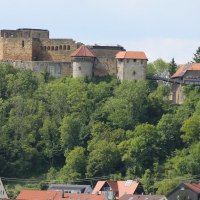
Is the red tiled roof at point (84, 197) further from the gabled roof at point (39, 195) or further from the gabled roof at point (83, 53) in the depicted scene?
the gabled roof at point (83, 53)

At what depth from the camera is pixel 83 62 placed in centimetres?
11850

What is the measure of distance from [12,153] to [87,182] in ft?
26.8

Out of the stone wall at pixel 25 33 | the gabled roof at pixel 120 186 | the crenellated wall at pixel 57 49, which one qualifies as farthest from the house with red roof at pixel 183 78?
the stone wall at pixel 25 33

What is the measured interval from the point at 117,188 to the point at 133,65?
16011 millimetres

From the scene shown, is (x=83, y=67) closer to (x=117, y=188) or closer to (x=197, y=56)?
(x=197, y=56)

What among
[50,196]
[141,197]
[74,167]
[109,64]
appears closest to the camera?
[141,197]

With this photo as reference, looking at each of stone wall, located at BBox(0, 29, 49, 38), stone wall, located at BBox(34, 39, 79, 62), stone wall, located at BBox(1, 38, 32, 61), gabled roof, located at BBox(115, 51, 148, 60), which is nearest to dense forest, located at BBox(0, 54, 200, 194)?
stone wall, located at BBox(1, 38, 32, 61)

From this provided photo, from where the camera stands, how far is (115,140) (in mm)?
111000

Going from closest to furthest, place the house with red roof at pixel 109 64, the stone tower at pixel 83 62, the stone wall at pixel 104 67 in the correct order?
1. the house with red roof at pixel 109 64
2. the stone tower at pixel 83 62
3. the stone wall at pixel 104 67

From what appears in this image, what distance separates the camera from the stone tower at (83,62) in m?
118

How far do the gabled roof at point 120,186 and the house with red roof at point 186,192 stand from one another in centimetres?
618

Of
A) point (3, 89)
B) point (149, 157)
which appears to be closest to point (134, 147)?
point (149, 157)

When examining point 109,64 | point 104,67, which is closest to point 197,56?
point 109,64

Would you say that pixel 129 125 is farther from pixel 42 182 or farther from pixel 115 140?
pixel 42 182
